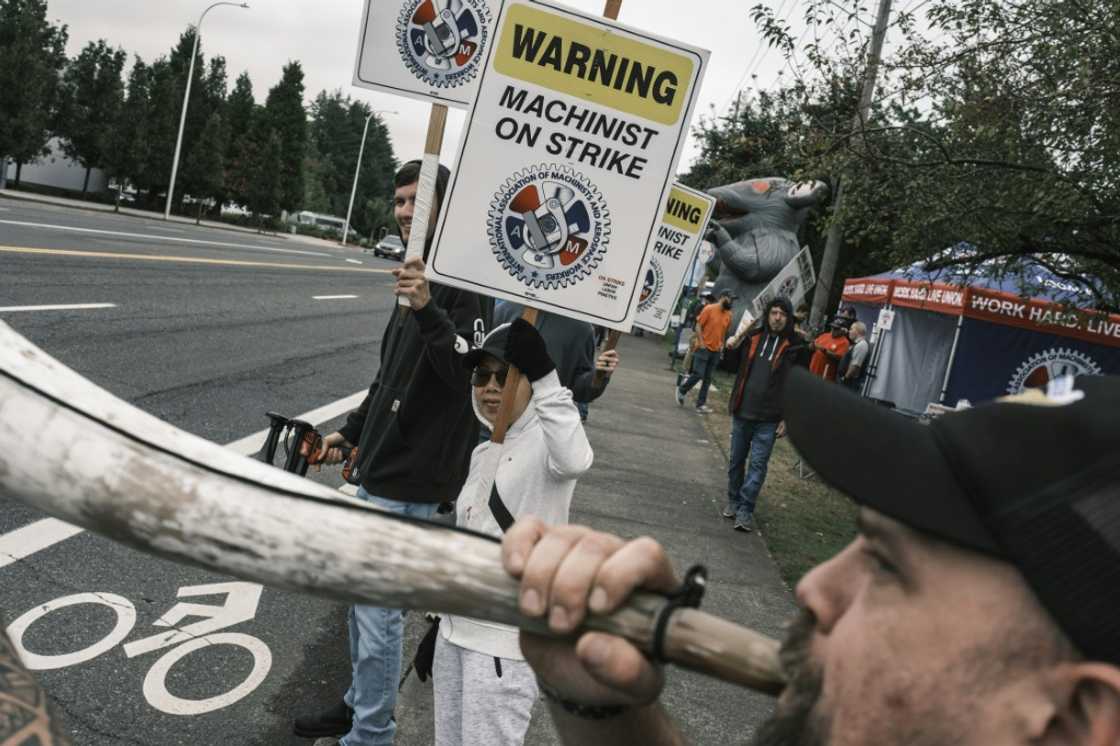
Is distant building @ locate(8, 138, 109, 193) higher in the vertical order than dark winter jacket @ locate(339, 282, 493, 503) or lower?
lower

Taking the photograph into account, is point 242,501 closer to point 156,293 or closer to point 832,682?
point 832,682

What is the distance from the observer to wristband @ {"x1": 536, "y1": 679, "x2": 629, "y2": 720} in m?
1.18

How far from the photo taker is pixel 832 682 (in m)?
0.96

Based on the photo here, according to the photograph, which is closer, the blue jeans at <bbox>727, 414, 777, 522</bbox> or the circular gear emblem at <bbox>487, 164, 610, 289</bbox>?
the circular gear emblem at <bbox>487, 164, 610, 289</bbox>

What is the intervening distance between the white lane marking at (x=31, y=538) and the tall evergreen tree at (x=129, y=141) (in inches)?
1729

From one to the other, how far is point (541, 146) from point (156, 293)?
13.5 m

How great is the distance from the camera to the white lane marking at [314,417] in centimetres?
733

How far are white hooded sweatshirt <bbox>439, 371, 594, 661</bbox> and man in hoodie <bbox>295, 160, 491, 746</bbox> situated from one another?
1.42 feet

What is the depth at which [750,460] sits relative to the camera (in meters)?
8.51

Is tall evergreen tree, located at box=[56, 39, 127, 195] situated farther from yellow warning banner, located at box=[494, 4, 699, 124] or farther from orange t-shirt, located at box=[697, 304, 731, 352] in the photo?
yellow warning banner, located at box=[494, 4, 699, 124]

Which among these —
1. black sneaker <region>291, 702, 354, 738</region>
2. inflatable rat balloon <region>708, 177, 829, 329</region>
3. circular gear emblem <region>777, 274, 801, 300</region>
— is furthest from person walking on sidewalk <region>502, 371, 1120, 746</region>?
inflatable rat balloon <region>708, 177, 829, 329</region>

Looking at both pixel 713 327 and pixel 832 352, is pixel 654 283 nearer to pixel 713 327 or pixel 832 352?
pixel 832 352

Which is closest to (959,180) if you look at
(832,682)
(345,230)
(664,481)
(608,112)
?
(664,481)

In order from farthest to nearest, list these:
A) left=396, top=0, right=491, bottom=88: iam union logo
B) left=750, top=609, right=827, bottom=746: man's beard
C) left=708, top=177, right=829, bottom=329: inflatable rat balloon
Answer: left=708, top=177, right=829, bottom=329: inflatable rat balloon
left=396, top=0, right=491, bottom=88: iam union logo
left=750, top=609, right=827, bottom=746: man's beard
